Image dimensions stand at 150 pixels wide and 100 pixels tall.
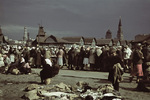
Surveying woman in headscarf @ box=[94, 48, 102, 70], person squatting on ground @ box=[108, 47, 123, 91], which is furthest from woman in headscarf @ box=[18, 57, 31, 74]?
person squatting on ground @ box=[108, 47, 123, 91]

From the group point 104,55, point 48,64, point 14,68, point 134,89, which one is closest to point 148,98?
point 134,89

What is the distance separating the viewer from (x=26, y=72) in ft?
46.2

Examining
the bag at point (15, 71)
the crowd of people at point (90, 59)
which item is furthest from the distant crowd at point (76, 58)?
the bag at point (15, 71)

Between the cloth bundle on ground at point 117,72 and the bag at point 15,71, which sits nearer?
the cloth bundle on ground at point 117,72

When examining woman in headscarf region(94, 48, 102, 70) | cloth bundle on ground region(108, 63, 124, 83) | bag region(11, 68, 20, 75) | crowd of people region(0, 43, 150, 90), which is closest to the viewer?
cloth bundle on ground region(108, 63, 124, 83)

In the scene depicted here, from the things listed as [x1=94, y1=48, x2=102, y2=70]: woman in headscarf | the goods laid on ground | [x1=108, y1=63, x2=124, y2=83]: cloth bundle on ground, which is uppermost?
[x1=94, y1=48, x2=102, y2=70]: woman in headscarf

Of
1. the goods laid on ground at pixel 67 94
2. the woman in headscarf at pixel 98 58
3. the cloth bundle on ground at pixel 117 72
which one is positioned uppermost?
the woman in headscarf at pixel 98 58

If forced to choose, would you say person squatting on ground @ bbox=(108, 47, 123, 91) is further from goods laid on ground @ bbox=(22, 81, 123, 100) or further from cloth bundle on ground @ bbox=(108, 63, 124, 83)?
goods laid on ground @ bbox=(22, 81, 123, 100)

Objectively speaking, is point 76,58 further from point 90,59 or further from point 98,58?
point 98,58

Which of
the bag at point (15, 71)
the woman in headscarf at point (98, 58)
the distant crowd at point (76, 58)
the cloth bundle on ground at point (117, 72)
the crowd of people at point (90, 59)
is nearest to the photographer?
the cloth bundle on ground at point (117, 72)

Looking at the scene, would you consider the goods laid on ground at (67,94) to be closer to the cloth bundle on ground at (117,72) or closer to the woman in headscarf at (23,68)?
the cloth bundle on ground at (117,72)

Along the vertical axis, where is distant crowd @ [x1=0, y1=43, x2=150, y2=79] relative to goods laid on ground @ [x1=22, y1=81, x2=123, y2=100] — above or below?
above

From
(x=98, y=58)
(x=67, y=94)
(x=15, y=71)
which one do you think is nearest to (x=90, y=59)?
(x=98, y=58)

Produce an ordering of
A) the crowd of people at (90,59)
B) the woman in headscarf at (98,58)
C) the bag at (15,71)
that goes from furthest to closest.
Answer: the woman in headscarf at (98,58) < the bag at (15,71) < the crowd of people at (90,59)
